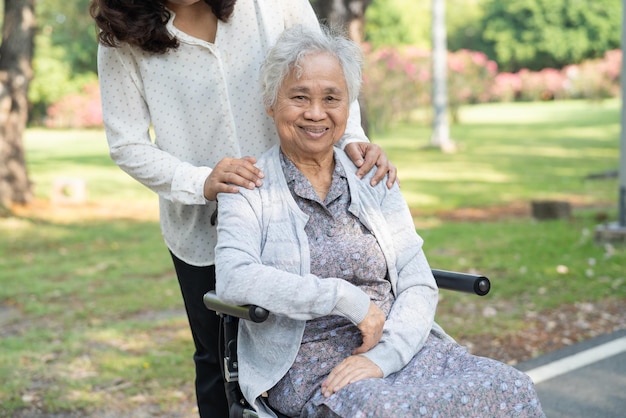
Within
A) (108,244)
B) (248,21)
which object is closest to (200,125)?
(248,21)

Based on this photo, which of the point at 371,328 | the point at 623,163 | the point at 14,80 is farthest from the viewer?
the point at 14,80

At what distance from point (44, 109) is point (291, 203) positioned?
41963 mm

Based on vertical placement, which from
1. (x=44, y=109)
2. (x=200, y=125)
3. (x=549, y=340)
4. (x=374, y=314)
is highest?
(x=200, y=125)

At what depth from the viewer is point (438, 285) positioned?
289cm

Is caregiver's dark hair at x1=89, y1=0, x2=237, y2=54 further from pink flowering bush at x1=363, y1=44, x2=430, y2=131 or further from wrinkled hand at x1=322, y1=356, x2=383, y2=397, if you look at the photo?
pink flowering bush at x1=363, y1=44, x2=430, y2=131

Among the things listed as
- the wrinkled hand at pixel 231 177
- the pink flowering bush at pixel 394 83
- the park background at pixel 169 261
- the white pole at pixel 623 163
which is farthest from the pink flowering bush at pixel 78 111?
the wrinkled hand at pixel 231 177

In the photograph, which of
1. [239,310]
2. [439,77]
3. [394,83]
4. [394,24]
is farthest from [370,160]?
[394,24]

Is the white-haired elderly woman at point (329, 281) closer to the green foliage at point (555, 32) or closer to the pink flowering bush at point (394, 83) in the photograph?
the pink flowering bush at point (394, 83)

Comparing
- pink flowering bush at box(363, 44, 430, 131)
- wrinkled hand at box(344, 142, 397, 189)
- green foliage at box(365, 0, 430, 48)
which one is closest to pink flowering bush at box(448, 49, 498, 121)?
pink flowering bush at box(363, 44, 430, 131)

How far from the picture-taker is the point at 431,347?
2.74 m

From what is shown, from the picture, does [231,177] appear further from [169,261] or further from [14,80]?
[14,80]

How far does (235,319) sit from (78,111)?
36535 millimetres

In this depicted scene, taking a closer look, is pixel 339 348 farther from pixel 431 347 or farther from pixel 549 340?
pixel 549 340

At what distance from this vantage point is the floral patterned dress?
2396 millimetres
